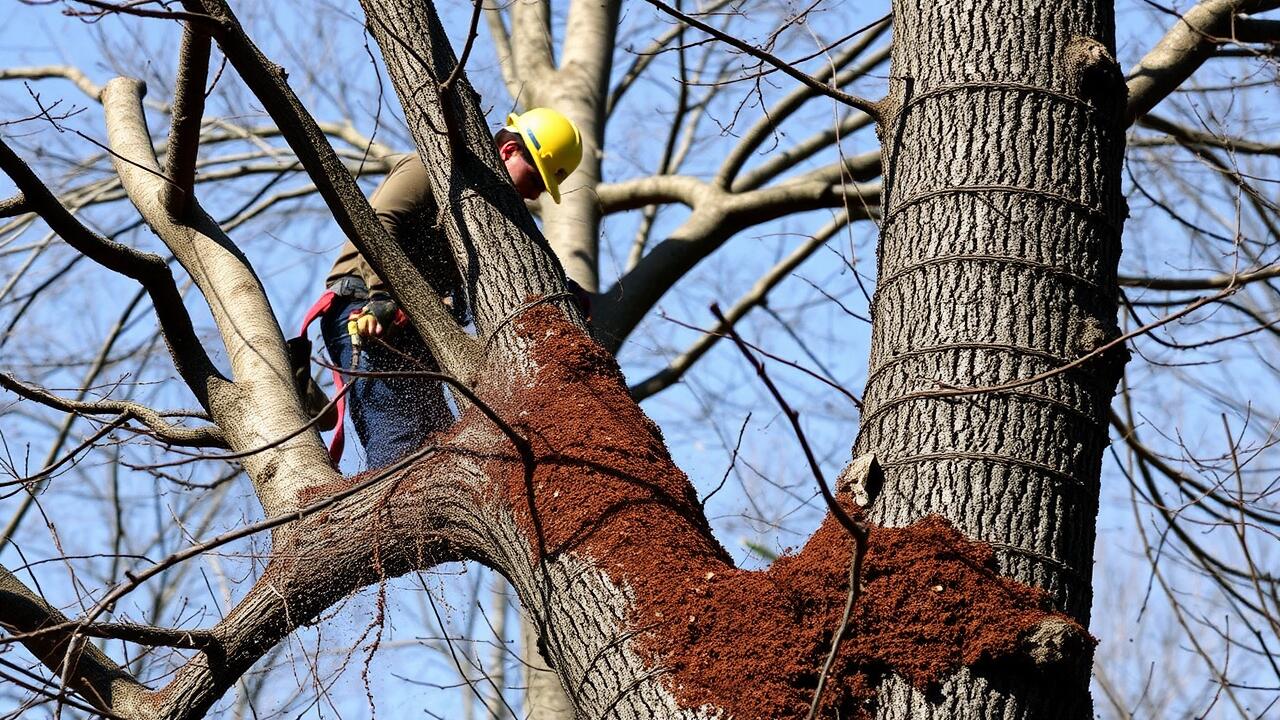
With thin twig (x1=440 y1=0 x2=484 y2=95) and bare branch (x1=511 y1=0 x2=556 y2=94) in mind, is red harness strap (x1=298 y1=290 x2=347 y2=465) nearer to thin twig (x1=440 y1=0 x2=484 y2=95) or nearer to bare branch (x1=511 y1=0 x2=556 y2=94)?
thin twig (x1=440 y1=0 x2=484 y2=95)

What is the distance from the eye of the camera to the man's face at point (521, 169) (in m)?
4.77

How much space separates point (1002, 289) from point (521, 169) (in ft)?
8.86

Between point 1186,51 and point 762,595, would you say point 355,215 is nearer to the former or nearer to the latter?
point 762,595

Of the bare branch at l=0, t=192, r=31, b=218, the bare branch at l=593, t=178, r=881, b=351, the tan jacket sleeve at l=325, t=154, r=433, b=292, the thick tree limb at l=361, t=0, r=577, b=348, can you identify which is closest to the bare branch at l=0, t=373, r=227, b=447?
the bare branch at l=0, t=192, r=31, b=218

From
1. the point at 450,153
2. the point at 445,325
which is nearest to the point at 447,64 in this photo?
the point at 450,153

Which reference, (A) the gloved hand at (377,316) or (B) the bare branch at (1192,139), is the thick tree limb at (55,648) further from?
(B) the bare branch at (1192,139)

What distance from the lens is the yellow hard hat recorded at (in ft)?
16.1

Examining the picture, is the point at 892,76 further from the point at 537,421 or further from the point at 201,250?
the point at 201,250

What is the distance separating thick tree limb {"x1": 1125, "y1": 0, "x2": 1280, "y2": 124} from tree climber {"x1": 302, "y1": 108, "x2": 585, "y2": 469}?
2.02 meters

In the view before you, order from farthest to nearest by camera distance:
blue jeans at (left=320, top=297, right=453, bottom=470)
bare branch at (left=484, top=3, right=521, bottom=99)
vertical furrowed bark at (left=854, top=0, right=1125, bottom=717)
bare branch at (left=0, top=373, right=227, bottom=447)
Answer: bare branch at (left=484, top=3, right=521, bottom=99), blue jeans at (left=320, top=297, right=453, bottom=470), bare branch at (left=0, top=373, right=227, bottom=447), vertical furrowed bark at (left=854, top=0, right=1125, bottom=717)

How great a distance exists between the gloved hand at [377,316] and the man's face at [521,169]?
42.6 inches

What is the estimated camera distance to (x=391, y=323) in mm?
3844

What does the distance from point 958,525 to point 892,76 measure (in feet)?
3.54

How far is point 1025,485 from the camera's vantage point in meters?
2.34
